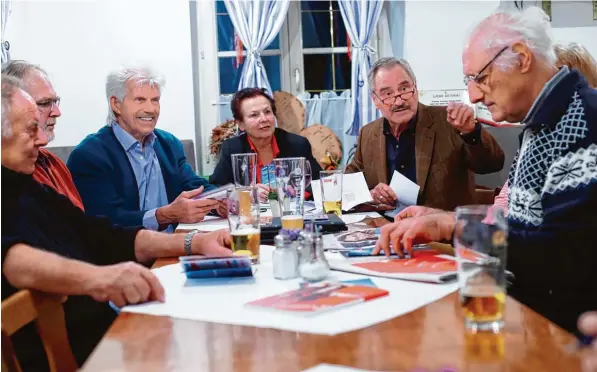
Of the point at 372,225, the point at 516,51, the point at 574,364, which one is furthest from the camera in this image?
the point at 372,225

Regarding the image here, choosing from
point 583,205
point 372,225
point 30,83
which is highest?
point 30,83

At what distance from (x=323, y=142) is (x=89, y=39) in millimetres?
1918

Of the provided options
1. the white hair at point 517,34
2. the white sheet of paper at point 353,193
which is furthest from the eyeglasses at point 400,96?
the white hair at point 517,34

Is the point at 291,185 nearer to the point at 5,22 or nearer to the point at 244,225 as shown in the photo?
the point at 244,225

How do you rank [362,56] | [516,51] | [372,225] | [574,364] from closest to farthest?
1. [574,364]
2. [516,51]
3. [372,225]
4. [362,56]

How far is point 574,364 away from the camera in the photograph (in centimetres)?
78

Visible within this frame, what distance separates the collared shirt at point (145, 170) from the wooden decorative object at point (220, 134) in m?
1.92

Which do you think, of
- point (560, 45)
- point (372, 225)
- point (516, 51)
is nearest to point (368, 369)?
point (516, 51)

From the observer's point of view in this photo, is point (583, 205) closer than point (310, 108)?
Yes

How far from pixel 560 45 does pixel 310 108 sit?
10.7 feet

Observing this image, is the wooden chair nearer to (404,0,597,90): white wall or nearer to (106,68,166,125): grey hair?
(106,68,166,125): grey hair

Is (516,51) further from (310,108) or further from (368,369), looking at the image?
(310,108)

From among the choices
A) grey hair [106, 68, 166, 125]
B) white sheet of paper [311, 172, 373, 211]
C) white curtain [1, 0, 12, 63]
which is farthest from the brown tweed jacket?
white curtain [1, 0, 12, 63]

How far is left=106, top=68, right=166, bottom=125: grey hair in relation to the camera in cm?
293
